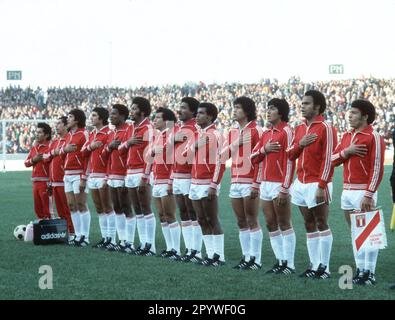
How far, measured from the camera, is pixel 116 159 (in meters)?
12.7

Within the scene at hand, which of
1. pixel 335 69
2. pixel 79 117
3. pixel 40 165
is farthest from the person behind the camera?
pixel 335 69

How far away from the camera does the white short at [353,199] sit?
913 centimetres

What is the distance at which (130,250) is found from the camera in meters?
12.4

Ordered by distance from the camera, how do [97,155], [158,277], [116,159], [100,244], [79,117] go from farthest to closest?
1. [79,117]
2. [97,155]
3. [100,244]
4. [116,159]
5. [158,277]

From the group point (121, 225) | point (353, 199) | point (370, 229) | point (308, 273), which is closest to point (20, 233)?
point (121, 225)

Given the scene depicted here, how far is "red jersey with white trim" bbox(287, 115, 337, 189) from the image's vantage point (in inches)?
369

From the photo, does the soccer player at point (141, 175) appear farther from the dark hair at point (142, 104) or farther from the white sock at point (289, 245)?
the white sock at point (289, 245)

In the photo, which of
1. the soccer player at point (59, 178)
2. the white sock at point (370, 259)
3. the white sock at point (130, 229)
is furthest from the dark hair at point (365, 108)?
the soccer player at point (59, 178)

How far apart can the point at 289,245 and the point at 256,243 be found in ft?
1.94

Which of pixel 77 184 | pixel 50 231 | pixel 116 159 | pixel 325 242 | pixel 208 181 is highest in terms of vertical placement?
pixel 116 159

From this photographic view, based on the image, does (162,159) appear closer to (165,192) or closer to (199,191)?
(165,192)

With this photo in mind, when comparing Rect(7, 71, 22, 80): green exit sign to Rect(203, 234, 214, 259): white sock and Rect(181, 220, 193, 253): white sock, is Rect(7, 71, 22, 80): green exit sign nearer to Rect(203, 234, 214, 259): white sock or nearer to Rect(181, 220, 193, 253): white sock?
Rect(181, 220, 193, 253): white sock

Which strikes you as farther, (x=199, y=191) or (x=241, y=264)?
(x=199, y=191)
